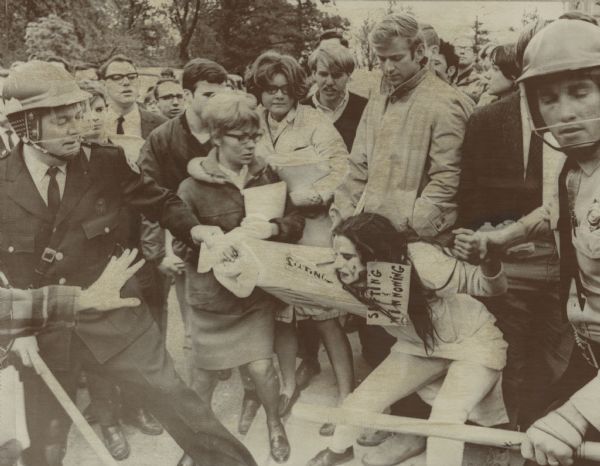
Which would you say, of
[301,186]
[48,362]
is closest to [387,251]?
[301,186]

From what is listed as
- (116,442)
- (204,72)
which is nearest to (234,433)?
(116,442)

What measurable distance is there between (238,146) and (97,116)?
75cm

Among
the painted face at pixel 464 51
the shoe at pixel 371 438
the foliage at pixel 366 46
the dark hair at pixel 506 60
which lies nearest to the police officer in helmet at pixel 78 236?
the shoe at pixel 371 438

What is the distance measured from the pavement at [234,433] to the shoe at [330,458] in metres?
0.03

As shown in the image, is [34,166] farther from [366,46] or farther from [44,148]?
[366,46]

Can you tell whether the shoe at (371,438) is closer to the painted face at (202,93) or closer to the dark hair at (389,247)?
the dark hair at (389,247)

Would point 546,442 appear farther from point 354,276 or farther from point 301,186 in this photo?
point 301,186

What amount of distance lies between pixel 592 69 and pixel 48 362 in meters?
2.93

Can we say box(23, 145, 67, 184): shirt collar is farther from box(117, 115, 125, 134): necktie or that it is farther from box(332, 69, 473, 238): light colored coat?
box(332, 69, 473, 238): light colored coat

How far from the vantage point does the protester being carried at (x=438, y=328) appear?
4078mm

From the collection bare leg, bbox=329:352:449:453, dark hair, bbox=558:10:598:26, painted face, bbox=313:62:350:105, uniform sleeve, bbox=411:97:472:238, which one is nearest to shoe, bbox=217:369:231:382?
bare leg, bbox=329:352:449:453

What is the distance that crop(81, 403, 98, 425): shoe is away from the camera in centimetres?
450

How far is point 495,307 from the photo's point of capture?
407 centimetres

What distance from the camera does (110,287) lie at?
4324 mm
